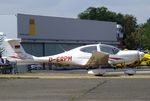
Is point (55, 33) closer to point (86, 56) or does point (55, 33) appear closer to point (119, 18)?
point (86, 56)

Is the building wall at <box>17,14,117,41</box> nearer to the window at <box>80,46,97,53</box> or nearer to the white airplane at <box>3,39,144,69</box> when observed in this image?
the white airplane at <box>3,39,144,69</box>

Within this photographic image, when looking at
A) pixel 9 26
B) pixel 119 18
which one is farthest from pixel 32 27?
pixel 119 18

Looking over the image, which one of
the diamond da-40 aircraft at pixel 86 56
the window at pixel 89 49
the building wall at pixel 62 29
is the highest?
the building wall at pixel 62 29

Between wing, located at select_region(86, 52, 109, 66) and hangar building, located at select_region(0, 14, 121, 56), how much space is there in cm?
2467

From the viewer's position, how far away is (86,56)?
38.9 m

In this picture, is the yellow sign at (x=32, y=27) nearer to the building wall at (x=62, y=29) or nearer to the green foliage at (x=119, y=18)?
the building wall at (x=62, y=29)

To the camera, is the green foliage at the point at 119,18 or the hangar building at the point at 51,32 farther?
the green foliage at the point at 119,18

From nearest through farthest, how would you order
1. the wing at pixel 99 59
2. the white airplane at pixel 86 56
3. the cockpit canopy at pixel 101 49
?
the wing at pixel 99 59, the white airplane at pixel 86 56, the cockpit canopy at pixel 101 49

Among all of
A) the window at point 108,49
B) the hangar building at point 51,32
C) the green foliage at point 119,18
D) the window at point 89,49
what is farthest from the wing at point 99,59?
the green foliage at point 119,18

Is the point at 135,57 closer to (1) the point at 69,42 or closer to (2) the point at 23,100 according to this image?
(2) the point at 23,100

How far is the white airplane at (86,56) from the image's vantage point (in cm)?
3684

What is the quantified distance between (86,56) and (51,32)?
91.6 feet

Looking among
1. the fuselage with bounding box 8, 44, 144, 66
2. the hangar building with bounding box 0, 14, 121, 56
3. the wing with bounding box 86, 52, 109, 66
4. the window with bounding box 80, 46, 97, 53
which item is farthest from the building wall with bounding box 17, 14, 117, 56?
the wing with bounding box 86, 52, 109, 66

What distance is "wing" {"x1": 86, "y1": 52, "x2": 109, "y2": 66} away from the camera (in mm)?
35750
